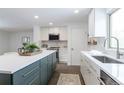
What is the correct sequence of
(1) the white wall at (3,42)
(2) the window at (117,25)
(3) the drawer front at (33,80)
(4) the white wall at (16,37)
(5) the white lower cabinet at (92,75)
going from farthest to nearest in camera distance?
(4) the white wall at (16,37) < (1) the white wall at (3,42) < (2) the window at (117,25) < (3) the drawer front at (33,80) < (5) the white lower cabinet at (92,75)

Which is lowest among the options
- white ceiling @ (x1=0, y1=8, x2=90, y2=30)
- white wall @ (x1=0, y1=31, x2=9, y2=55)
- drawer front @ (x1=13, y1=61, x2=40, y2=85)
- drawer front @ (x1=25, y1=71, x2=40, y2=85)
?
drawer front @ (x1=25, y1=71, x2=40, y2=85)

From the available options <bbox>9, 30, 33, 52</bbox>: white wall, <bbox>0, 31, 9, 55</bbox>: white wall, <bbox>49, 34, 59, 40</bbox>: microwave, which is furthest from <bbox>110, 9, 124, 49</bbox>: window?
<bbox>0, 31, 9, 55</bbox>: white wall

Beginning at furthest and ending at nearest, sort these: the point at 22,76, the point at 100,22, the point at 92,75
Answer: the point at 100,22, the point at 92,75, the point at 22,76

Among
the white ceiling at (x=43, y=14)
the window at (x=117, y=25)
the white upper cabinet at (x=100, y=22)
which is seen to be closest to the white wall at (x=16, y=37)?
the white ceiling at (x=43, y=14)

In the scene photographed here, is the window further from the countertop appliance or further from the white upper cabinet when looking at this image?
the countertop appliance

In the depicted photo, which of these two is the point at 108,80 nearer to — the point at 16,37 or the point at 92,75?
the point at 92,75

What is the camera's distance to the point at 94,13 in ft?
11.8

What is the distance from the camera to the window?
283 centimetres

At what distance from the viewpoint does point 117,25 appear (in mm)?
3123

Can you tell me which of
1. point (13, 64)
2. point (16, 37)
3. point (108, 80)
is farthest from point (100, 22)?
point (16, 37)

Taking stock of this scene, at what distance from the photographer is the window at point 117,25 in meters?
2.83

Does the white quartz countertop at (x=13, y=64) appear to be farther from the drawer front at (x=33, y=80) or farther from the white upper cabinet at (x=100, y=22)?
the white upper cabinet at (x=100, y=22)
